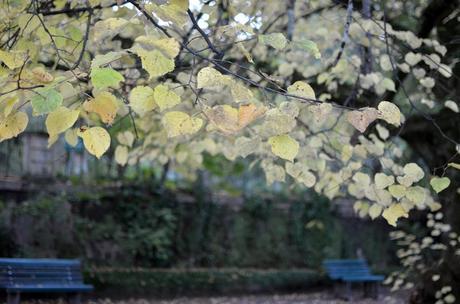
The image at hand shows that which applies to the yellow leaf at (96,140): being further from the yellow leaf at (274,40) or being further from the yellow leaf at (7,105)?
the yellow leaf at (274,40)

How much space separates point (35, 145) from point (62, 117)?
8230 mm

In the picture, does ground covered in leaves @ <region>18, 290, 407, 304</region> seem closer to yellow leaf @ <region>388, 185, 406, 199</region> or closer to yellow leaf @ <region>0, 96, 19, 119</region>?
yellow leaf @ <region>388, 185, 406, 199</region>

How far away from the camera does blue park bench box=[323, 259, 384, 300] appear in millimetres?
10242

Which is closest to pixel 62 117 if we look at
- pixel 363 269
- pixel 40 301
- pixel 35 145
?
pixel 40 301

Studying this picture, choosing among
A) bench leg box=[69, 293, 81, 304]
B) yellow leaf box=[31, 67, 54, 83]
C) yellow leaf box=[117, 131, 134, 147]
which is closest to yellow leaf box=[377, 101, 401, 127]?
yellow leaf box=[31, 67, 54, 83]

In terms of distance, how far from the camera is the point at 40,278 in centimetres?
768

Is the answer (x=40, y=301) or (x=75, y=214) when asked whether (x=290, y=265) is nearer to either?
(x=75, y=214)

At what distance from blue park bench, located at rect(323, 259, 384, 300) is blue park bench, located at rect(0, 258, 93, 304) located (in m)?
4.68

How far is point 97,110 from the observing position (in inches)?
91.7

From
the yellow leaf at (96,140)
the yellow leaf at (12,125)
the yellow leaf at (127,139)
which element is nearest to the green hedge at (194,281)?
the yellow leaf at (127,139)

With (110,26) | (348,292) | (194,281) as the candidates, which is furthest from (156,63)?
(348,292)

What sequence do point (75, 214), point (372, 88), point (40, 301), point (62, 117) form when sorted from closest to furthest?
point (62, 117), point (372, 88), point (40, 301), point (75, 214)

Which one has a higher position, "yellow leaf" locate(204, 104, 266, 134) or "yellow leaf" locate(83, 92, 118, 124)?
"yellow leaf" locate(83, 92, 118, 124)

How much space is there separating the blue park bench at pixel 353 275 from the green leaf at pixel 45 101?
346 inches
